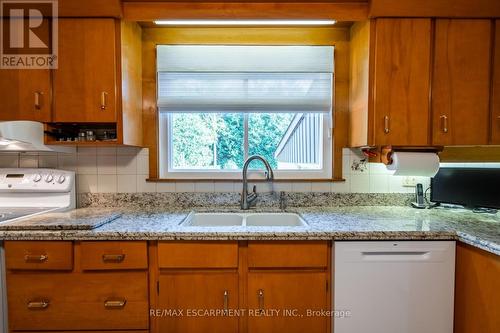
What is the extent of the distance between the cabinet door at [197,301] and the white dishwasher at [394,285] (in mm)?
566

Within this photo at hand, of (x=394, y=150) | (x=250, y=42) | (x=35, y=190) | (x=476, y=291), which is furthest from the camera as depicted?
(x=250, y=42)

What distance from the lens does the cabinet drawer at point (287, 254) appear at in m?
1.42

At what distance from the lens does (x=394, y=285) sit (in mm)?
1413

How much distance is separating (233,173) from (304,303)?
101 cm

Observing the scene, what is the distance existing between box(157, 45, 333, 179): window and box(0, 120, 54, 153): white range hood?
0.73 m

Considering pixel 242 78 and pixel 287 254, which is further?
pixel 242 78

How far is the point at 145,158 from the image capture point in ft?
6.59

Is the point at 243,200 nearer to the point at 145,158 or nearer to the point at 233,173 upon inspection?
the point at 233,173

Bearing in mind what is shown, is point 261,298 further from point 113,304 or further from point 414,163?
point 414,163

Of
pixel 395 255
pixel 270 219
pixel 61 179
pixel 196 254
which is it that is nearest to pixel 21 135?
pixel 61 179

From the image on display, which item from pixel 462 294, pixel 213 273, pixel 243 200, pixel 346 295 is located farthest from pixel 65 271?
pixel 462 294

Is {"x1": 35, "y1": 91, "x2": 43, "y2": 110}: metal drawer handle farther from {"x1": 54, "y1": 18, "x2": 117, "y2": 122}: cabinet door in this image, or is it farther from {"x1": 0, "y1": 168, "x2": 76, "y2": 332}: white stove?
{"x1": 0, "y1": 168, "x2": 76, "y2": 332}: white stove

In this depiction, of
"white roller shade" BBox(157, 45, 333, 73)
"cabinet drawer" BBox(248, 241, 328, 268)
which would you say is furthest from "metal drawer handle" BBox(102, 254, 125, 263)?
"white roller shade" BBox(157, 45, 333, 73)

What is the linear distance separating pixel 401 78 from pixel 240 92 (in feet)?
3.44
